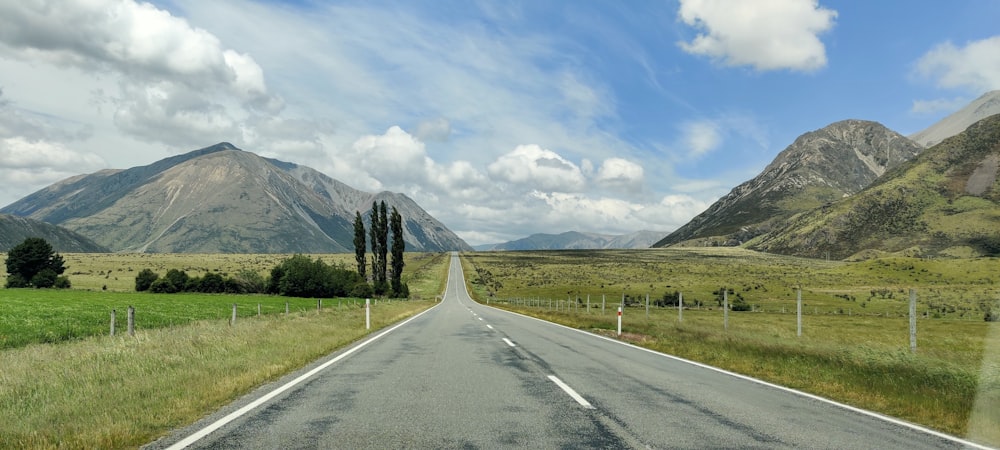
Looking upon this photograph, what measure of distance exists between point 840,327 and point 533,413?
41.0 metres

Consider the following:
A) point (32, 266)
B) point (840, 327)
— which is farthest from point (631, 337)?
point (32, 266)

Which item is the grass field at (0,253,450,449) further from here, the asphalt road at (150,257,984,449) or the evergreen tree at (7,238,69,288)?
the evergreen tree at (7,238,69,288)

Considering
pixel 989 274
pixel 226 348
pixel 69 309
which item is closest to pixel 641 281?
pixel 989 274

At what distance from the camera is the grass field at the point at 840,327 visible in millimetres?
10106

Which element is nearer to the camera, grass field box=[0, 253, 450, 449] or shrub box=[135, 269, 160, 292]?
grass field box=[0, 253, 450, 449]

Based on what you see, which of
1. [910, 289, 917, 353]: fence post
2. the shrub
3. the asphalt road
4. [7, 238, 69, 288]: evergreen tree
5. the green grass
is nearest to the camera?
the asphalt road

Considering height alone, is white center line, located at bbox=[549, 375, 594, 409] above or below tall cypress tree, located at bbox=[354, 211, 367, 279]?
below

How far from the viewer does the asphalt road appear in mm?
6301

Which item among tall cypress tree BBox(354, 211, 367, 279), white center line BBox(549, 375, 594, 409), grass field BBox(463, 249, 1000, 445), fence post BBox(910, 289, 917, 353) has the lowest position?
grass field BBox(463, 249, 1000, 445)

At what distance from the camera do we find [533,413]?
25.2 feet

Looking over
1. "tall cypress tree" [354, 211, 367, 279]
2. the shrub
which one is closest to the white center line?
"tall cypress tree" [354, 211, 367, 279]

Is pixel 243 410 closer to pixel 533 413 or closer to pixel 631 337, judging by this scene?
pixel 533 413

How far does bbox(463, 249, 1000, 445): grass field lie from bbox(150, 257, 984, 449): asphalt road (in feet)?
5.15

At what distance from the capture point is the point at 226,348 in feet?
48.6
